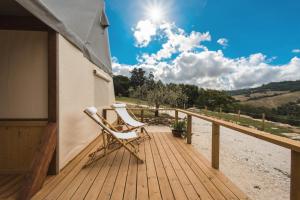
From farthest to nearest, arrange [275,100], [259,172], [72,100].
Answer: [275,100]
[259,172]
[72,100]

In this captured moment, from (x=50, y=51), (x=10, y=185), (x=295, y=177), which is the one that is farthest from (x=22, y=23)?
(x=295, y=177)

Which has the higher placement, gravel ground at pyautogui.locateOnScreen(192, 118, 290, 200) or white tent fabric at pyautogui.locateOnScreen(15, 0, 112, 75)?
white tent fabric at pyautogui.locateOnScreen(15, 0, 112, 75)

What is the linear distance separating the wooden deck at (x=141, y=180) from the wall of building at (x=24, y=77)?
0.96m

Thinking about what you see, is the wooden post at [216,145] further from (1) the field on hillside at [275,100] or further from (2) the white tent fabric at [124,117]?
(1) the field on hillside at [275,100]

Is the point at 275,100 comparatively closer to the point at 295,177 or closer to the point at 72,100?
the point at 72,100

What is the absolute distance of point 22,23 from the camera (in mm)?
2643

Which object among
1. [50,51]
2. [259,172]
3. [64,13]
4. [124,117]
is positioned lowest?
[259,172]

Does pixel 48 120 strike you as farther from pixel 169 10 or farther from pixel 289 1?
pixel 289 1

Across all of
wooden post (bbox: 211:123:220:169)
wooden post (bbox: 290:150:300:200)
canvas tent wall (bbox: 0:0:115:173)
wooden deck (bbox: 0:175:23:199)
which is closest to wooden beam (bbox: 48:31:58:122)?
canvas tent wall (bbox: 0:0:115:173)

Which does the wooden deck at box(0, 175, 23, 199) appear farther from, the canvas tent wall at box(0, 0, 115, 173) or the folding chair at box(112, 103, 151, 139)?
the folding chair at box(112, 103, 151, 139)

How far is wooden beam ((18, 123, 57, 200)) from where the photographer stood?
2066mm

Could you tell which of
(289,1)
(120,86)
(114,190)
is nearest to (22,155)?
(114,190)

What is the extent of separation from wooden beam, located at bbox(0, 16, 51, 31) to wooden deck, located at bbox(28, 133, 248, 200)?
196 cm

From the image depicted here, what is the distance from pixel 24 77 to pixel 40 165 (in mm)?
1204
